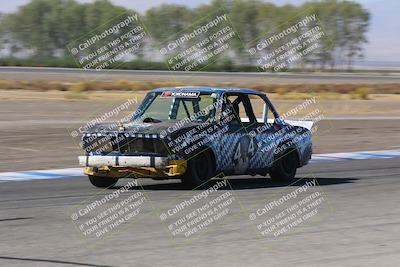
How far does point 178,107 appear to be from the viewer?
12852 mm

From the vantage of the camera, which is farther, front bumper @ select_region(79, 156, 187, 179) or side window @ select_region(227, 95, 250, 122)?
side window @ select_region(227, 95, 250, 122)

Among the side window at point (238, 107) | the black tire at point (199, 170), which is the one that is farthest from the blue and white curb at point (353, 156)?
the black tire at point (199, 170)

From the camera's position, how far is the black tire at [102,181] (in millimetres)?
12703

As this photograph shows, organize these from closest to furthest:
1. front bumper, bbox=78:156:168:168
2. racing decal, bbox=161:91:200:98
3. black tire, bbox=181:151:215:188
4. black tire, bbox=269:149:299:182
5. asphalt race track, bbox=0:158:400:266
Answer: asphalt race track, bbox=0:158:400:266
front bumper, bbox=78:156:168:168
black tire, bbox=181:151:215:188
racing decal, bbox=161:91:200:98
black tire, bbox=269:149:299:182

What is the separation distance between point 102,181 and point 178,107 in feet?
5.30

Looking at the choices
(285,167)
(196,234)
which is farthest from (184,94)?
(196,234)

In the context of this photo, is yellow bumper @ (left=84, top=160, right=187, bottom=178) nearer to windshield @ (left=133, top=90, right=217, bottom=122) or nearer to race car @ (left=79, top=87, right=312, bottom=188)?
race car @ (left=79, top=87, right=312, bottom=188)

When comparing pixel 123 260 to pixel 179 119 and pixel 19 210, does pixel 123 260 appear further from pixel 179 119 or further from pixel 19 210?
pixel 179 119

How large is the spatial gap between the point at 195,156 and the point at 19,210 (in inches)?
113

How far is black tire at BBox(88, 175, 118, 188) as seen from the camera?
12703mm

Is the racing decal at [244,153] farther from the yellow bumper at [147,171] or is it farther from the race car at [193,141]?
the yellow bumper at [147,171]

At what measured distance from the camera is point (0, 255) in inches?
296

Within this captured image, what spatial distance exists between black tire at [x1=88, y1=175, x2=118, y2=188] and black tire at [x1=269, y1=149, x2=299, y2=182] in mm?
2722

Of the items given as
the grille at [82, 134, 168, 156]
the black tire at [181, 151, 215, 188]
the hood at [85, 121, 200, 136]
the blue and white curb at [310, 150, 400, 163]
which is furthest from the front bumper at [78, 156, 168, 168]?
the blue and white curb at [310, 150, 400, 163]
